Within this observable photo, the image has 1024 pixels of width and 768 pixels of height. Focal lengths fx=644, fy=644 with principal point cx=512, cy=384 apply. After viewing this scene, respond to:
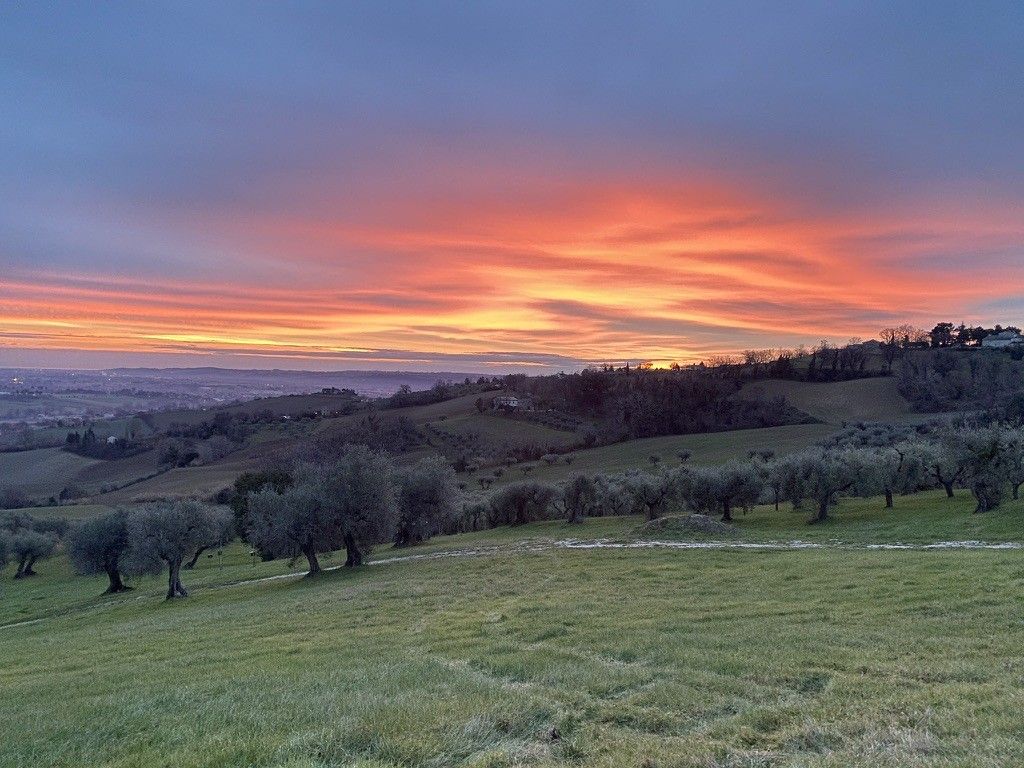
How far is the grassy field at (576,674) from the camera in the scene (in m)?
8.12

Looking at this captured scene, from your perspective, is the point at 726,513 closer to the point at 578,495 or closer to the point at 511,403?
the point at 578,495

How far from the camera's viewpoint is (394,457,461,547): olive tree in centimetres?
5750

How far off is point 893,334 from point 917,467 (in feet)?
425

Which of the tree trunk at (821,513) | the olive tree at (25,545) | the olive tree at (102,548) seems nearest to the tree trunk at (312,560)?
the olive tree at (102,548)

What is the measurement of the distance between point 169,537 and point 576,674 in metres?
44.6

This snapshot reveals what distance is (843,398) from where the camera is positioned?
422 ft

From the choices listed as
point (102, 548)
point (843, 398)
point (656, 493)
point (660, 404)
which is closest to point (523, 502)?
point (656, 493)

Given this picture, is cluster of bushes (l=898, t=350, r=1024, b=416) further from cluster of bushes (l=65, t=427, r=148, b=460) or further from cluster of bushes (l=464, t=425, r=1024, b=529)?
cluster of bushes (l=65, t=427, r=148, b=460)

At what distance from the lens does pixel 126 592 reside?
54062 millimetres

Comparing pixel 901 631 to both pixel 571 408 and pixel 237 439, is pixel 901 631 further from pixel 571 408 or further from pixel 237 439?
pixel 237 439

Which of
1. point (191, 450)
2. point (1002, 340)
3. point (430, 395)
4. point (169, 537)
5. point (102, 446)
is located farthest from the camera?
point (430, 395)

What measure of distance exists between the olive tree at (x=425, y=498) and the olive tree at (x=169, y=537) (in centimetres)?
1573

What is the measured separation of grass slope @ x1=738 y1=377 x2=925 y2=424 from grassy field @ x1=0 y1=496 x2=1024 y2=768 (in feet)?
324

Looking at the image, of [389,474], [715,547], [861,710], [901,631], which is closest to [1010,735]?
[861,710]
